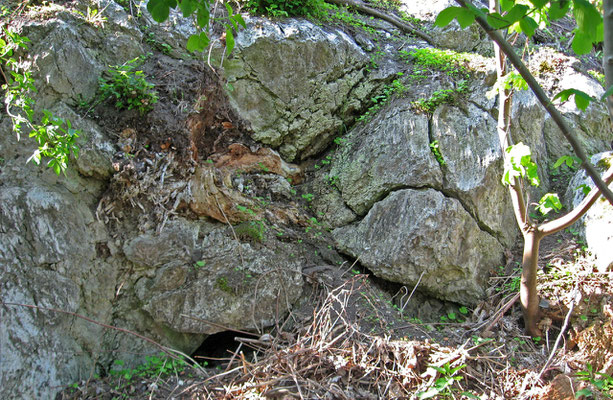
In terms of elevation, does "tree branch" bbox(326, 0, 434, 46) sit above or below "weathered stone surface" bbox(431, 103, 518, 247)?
above

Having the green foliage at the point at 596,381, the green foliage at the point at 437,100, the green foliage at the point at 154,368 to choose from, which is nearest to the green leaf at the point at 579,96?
the green foliage at the point at 596,381

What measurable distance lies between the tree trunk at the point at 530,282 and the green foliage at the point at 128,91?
12.7ft

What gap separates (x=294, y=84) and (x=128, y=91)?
2.13m

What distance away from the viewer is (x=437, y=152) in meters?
4.66

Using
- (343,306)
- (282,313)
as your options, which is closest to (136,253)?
(282,313)

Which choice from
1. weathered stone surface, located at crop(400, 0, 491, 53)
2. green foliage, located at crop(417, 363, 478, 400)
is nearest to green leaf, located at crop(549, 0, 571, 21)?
green foliage, located at crop(417, 363, 478, 400)

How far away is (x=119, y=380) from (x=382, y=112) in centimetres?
417

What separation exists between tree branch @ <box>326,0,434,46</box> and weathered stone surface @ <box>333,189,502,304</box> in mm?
3373

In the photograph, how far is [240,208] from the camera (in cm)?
420

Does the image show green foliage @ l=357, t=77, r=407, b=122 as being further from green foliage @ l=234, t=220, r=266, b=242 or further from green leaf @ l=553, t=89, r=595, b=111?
green leaf @ l=553, t=89, r=595, b=111

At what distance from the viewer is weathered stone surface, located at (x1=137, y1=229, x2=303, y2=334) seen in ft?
11.8

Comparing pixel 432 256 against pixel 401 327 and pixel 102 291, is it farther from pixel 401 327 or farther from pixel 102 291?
pixel 102 291

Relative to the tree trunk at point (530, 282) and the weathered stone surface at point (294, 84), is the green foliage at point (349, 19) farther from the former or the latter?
the tree trunk at point (530, 282)

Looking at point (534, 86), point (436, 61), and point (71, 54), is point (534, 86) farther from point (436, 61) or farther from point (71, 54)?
point (436, 61)
